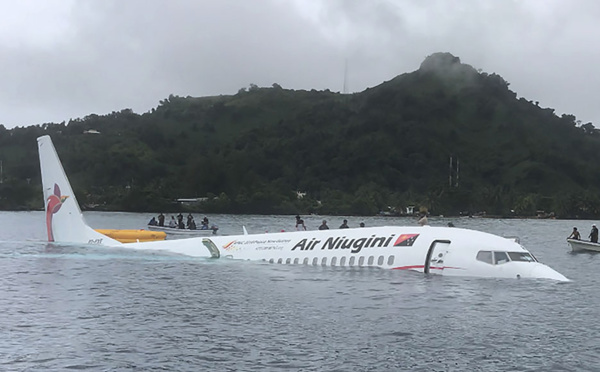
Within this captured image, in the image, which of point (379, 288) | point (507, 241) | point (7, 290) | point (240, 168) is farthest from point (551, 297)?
point (240, 168)

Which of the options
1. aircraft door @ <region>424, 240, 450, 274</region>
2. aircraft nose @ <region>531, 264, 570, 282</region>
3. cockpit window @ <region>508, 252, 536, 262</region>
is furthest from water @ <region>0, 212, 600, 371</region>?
cockpit window @ <region>508, 252, 536, 262</region>

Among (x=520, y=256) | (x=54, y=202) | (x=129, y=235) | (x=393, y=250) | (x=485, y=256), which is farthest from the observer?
(x=129, y=235)

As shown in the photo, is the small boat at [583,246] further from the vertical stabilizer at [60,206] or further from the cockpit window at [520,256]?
the vertical stabilizer at [60,206]

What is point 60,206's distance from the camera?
44.4m

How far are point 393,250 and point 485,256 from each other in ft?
13.2

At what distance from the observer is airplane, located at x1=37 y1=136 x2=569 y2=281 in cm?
3028

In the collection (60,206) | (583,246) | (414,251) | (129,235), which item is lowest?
(583,246)

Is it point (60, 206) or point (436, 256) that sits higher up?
point (60, 206)

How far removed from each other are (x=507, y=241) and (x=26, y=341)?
19351 mm

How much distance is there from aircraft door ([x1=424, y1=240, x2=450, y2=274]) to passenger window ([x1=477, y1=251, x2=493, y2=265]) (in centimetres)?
143

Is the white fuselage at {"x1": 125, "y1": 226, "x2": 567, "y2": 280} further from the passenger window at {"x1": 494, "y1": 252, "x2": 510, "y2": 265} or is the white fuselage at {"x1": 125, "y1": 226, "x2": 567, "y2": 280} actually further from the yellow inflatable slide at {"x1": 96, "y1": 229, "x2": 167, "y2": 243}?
the yellow inflatable slide at {"x1": 96, "y1": 229, "x2": 167, "y2": 243}

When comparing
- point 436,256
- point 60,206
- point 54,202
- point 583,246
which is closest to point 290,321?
point 436,256

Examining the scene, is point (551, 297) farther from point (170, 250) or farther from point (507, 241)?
point (170, 250)

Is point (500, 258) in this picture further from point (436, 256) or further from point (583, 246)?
point (583, 246)
